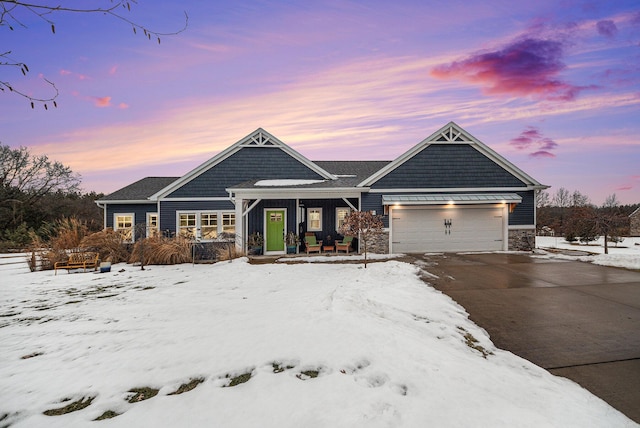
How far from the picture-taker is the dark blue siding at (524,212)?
1485 centimetres

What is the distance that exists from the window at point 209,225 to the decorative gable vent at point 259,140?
4.47m

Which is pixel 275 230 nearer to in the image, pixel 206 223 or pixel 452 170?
pixel 206 223

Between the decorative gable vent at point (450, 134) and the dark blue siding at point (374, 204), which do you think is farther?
the decorative gable vent at point (450, 134)

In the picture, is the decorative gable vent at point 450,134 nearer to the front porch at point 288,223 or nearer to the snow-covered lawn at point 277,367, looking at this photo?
the front porch at point 288,223

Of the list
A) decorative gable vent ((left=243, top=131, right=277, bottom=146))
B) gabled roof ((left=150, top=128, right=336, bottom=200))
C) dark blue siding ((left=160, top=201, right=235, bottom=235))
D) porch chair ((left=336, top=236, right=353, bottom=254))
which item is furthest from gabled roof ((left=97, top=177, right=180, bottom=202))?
porch chair ((left=336, top=236, right=353, bottom=254))

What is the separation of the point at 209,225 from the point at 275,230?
371 centimetres

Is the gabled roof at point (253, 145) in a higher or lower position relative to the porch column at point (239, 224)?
higher

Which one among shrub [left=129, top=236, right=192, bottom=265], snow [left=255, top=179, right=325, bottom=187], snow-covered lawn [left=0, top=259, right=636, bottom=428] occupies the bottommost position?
snow-covered lawn [left=0, top=259, right=636, bottom=428]

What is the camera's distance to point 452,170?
14930mm

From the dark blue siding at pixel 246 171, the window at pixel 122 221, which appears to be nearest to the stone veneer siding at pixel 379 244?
the dark blue siding at pixel 246 171

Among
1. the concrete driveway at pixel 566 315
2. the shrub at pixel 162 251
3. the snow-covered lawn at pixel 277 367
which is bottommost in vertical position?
the concrete driveway at pixel 566 315

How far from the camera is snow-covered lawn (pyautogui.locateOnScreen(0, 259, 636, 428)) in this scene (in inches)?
104

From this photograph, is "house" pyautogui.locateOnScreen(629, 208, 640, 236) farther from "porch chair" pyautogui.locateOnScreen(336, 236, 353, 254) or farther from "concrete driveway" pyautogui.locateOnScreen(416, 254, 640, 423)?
"porch chair" pyautogui.locateOnScreen(336, 236, 353, 254)

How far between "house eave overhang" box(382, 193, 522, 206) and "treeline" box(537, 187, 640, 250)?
518 centimetres
